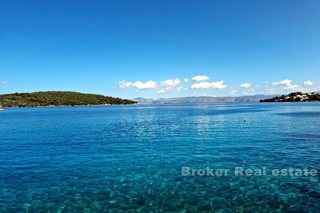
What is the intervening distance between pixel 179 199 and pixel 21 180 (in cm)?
1641

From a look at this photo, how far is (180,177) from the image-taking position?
27.8 meters

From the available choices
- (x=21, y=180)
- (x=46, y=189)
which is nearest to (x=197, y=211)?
(x=46, y=189)

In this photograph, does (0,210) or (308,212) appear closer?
(308,212)

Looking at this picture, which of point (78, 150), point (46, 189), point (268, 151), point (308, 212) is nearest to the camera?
point (308, 212)

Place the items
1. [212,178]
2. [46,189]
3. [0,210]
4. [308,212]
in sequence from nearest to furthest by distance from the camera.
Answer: [308,212] < [0,210] < [46,189] < [212,178]

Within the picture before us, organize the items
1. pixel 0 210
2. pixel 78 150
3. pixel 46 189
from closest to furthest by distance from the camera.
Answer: pixel 0 210 → pixel 46 189 → pixel 78 150

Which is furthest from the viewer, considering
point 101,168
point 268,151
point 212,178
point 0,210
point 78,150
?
point 78,150

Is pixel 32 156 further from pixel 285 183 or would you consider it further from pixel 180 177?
pixel 285 183

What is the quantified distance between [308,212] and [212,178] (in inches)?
377

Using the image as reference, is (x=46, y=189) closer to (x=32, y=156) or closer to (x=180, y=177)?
(x=180, y=177)

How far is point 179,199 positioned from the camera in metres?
21.9

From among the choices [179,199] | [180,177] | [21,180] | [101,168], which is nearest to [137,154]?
[101,168]

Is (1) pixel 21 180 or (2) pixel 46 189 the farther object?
(1) pixel 21 180

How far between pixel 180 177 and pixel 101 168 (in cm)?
959
